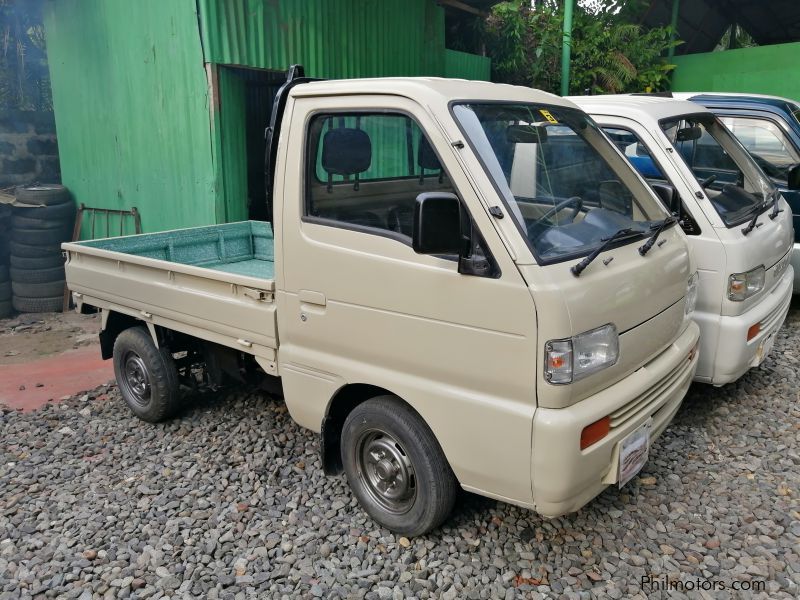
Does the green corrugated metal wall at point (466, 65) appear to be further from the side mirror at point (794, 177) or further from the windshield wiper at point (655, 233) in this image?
the windshield wiper at point (655, 233)

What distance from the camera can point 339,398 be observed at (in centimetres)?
335

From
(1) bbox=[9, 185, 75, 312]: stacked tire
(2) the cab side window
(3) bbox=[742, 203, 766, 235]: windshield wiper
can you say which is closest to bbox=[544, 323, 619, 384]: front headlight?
(2) the cab side window

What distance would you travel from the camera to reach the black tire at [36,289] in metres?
8.17

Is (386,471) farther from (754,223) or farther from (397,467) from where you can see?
(754,223)

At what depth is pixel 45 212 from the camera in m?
8.30

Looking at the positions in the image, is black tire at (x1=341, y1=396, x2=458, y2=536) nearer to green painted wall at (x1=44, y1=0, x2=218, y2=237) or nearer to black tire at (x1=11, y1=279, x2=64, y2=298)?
green painted wall at (x1=44, y1=0, x2=218, y2=237)

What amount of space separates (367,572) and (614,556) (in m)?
1.16

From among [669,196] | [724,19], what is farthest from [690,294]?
[724,19]

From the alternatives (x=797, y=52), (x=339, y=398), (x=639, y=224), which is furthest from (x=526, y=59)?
(x=339, y=398)

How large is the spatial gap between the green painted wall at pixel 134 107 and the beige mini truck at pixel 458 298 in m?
3.57

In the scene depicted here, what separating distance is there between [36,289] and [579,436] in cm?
777

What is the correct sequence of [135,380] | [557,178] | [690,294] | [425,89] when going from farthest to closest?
[135,380]
[690,294]
[557,178]
[425,89]

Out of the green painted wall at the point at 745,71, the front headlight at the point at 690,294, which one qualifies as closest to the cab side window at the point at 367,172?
the front headlight at the point at 690,294

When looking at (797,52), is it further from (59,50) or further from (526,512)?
(59,50)
